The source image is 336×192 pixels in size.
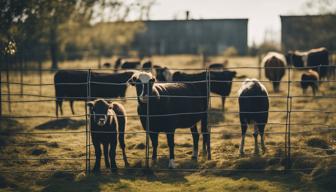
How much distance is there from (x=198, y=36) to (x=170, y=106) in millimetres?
54148

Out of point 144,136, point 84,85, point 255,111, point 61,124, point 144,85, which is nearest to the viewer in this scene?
point 144,85

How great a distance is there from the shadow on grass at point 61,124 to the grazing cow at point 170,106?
17.6ft

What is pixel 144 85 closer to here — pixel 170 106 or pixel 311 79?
pixel 170 106

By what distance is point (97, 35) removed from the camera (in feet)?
159

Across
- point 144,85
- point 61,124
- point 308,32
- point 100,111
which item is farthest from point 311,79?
point 308,32

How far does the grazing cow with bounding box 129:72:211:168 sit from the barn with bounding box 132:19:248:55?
171 feet

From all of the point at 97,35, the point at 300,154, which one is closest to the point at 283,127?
the point at 300,154

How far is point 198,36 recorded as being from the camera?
65.0 meters

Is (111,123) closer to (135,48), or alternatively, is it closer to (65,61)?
(65,61)

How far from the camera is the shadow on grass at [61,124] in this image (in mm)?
16158

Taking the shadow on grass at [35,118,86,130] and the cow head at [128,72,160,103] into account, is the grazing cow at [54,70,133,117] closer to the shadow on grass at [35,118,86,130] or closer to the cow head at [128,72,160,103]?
the shadow on grass at [35,118,86,130]

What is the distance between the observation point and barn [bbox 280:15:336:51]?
127 feet

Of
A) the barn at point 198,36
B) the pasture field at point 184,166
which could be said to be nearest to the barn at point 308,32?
the barn at point 198,36

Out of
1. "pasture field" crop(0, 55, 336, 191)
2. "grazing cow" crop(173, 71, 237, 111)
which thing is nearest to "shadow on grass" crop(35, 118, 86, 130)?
"pasture field" crop(0, 55, 336, 191)
